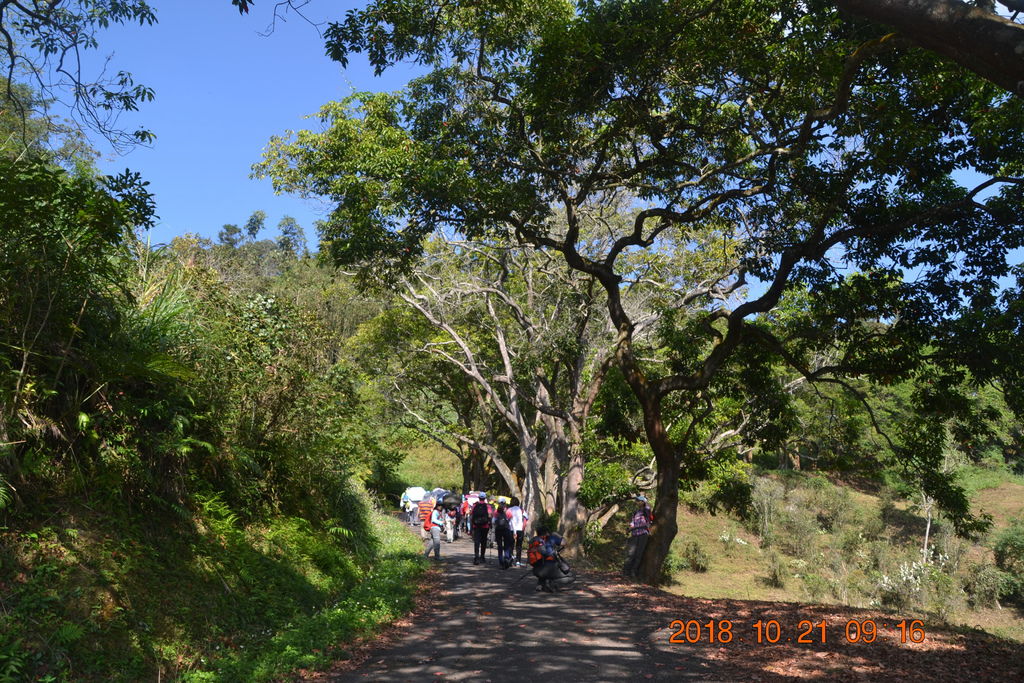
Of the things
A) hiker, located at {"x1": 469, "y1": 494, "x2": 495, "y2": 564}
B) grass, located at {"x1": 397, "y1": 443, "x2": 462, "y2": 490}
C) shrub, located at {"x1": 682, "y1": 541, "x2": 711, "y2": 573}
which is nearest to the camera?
hiker, located at {"x1": 469, "y1": 494, "x2": 495, "y2": 564}

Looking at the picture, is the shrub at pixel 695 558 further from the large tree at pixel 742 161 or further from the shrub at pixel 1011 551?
the large tree at pixel 742 161

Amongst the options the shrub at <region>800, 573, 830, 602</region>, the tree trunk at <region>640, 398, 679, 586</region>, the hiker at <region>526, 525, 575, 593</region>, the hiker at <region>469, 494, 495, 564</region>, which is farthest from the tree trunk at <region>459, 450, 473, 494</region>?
the hiker at <region>526, 525, 575, 593</region>

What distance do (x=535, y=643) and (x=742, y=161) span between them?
8.00 meters

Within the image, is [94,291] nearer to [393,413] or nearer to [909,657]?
[909,657]

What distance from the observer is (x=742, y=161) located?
11.6 meters

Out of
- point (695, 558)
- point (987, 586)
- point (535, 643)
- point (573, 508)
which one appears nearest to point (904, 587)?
point (987, 586)

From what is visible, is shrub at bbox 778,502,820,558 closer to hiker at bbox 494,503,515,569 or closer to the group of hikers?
the group of hikers

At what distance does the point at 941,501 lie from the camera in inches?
480

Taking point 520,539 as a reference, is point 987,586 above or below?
below

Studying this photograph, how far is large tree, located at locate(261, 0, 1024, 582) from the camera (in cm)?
999

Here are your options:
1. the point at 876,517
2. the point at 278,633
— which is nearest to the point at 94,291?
the point at 278,633

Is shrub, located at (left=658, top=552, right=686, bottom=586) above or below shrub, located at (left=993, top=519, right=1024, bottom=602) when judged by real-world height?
below

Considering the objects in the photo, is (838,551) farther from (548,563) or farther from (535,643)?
(535,643)

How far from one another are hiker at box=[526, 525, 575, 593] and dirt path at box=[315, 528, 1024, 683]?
3.20 ft
